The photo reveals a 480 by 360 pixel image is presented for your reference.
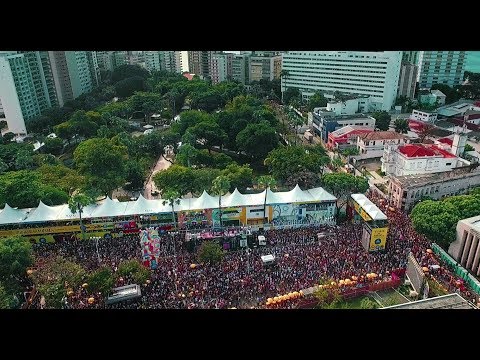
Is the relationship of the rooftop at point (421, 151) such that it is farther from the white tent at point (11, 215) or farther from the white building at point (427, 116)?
the white tent at point (11, 215)

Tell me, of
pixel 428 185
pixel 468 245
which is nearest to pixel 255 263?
pixel 468 245

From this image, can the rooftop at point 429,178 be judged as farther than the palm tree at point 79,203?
Yes

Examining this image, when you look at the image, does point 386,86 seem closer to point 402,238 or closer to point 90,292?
point 402,238

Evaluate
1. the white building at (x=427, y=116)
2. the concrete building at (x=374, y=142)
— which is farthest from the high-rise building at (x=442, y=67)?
the concrete building at (x=374, y=142)

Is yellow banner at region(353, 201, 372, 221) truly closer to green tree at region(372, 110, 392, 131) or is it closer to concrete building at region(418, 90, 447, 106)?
green tree at region(372, 110, 392, 131)

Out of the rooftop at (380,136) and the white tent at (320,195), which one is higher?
the white tent at (320,195)

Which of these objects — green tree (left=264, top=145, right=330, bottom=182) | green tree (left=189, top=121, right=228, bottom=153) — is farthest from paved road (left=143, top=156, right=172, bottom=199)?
green tree (left=264, top=145, right=330, bottom=182)

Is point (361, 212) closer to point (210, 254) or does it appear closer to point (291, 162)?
point (291, 162)

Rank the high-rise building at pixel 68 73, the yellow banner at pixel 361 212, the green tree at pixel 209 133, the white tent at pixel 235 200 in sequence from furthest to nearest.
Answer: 1. the high-rise building at pixel 68 73
2. the green tree at pixel 209 133
3. the white tent at pixel 235 200
4. the yellow banner at pixel 361 212
